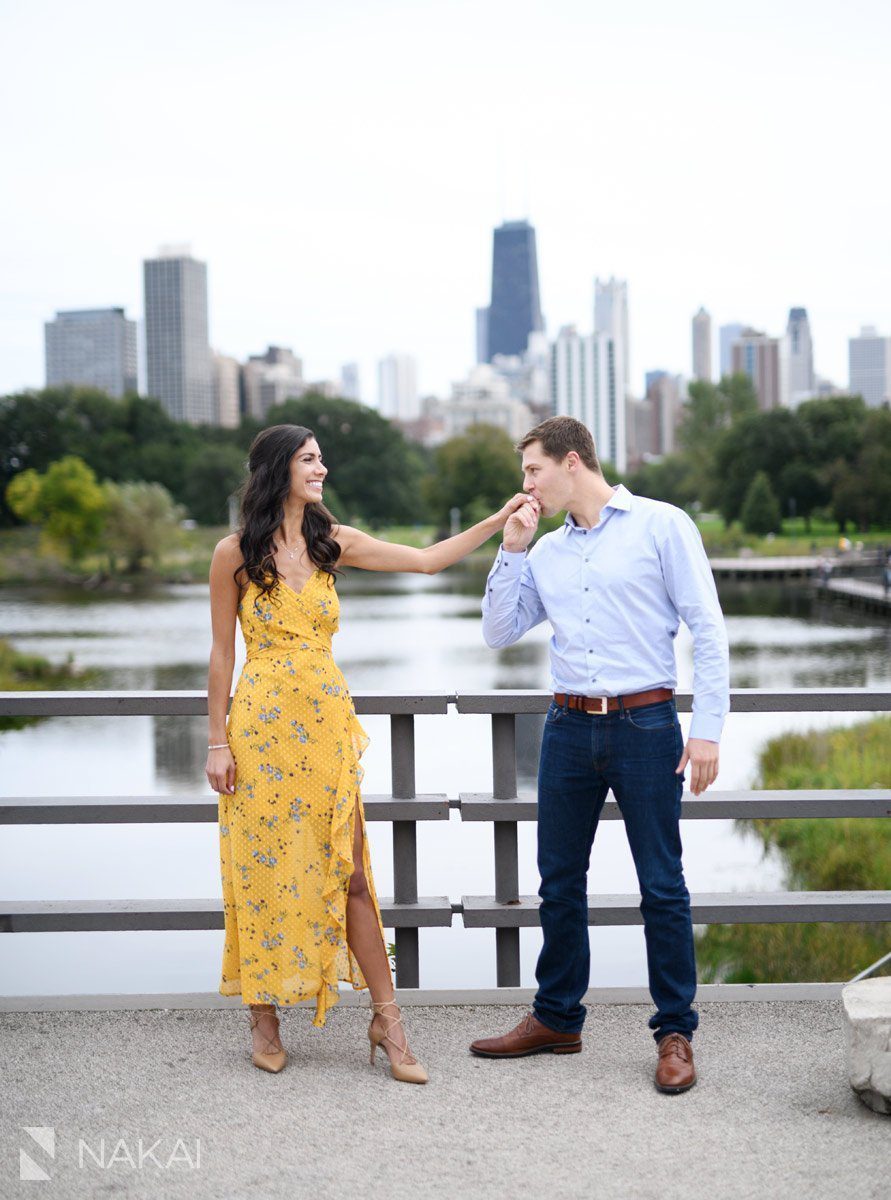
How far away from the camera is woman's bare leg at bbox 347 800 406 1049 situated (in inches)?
145

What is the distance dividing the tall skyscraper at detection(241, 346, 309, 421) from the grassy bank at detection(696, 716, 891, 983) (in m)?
134

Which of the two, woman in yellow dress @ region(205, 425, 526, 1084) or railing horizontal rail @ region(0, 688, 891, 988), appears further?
railing horizontal rail @ region(0, 688, 891, 988)

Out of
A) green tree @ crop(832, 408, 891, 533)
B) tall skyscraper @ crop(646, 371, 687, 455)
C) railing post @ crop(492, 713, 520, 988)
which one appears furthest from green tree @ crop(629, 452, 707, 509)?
railing post @ crop(492, 713, 520, 988)

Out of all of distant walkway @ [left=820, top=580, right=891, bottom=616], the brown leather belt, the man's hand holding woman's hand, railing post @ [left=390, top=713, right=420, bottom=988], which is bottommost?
distant walkway @ [left=820, top=580, right=891, bottom=616]

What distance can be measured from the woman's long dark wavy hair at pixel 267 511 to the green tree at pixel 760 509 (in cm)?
7132

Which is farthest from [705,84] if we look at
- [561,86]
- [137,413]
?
[137,413]

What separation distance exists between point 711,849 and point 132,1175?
964cm

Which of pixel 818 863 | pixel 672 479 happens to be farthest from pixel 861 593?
pixel 672 479

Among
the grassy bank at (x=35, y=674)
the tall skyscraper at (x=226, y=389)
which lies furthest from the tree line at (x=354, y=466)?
the tall skyscraper at (x=226, y=389)

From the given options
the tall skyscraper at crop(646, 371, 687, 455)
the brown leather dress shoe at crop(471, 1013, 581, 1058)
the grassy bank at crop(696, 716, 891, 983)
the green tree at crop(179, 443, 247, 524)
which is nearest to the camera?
the brown leather dress shoe at crop(471, 1013, 581, 1058)

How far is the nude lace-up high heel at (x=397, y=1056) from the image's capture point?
3547 mm

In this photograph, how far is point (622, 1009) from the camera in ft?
13.3

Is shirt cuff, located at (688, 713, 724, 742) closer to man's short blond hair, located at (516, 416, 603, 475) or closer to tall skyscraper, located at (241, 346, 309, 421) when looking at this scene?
man's short blond hair, located at (516, 416, 603, 475)

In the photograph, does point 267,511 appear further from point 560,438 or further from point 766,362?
point 766,362
